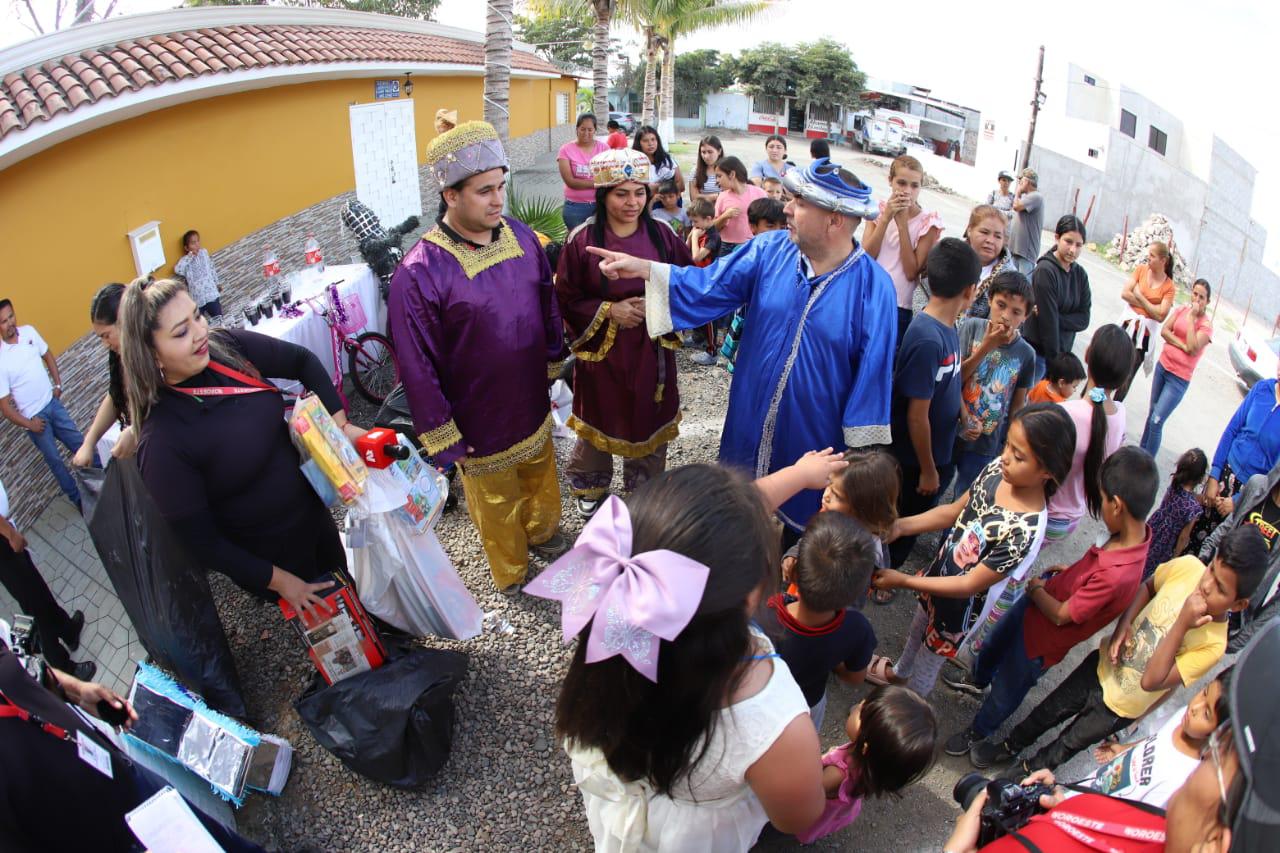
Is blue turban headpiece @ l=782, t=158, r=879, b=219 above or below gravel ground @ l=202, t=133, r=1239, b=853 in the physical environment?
above

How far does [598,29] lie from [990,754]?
13.9 m

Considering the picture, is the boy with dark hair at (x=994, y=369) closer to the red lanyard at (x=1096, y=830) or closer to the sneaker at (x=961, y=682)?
the sneaker at (x=961, y=682)

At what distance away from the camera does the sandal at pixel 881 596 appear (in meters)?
3.42

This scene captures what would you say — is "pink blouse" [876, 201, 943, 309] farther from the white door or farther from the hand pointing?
the white door

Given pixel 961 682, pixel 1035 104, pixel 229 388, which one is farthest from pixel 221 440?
pixel 1035 104

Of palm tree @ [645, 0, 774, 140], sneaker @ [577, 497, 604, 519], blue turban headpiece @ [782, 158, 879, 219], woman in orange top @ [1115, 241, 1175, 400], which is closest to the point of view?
blue turban headpiece @ [782, 158, 879, 219]

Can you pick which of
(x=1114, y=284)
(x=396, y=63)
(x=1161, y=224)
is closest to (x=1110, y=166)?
(x=1161, y=224)

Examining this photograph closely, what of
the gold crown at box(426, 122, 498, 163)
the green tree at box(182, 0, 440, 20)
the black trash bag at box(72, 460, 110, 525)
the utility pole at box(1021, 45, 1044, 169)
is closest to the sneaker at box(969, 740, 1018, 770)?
the gold crown at box(426, 122, 498, 163)

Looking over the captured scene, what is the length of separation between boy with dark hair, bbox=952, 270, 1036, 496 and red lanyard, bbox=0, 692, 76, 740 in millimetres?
3485

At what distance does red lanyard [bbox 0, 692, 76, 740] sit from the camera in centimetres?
152

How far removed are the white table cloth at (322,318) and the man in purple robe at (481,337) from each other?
1761mm

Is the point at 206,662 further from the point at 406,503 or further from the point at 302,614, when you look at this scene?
the point at 406,503

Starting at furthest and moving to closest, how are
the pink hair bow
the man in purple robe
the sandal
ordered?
the sandal < the man in purple robe < the pink hair bow

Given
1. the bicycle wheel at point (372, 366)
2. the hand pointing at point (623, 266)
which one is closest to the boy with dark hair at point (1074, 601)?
the hand pointing at point (623, 266)
